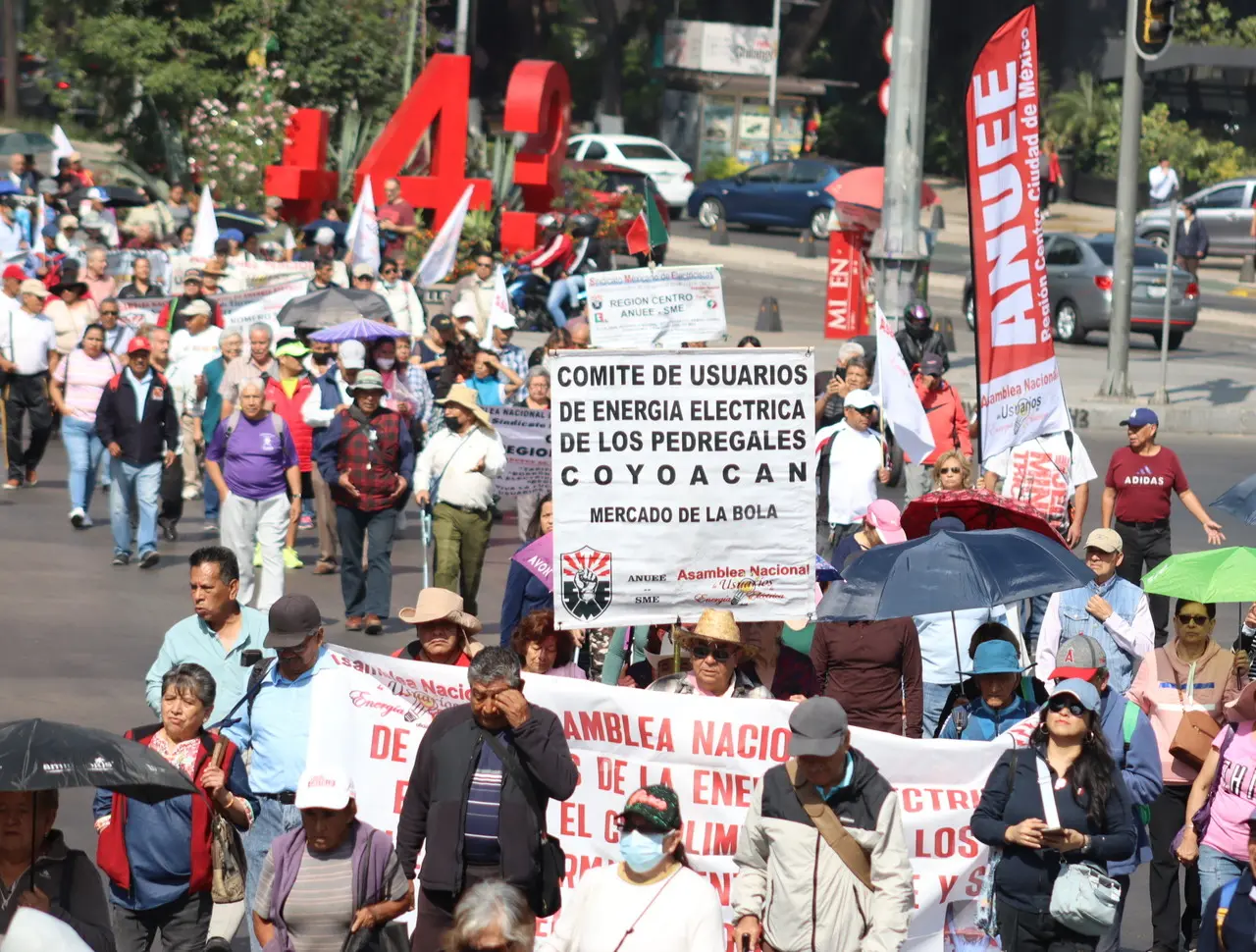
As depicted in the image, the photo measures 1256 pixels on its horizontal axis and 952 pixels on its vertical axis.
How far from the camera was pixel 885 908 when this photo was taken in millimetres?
6344

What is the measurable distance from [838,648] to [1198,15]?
4638 cm

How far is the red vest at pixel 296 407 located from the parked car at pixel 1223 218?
27.4 m

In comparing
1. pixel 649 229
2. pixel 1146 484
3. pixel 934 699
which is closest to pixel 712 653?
pixel 934 699

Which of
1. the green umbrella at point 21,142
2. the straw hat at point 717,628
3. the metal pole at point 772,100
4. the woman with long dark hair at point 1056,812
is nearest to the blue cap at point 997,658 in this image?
the woman with long dark hair at point 1056,812

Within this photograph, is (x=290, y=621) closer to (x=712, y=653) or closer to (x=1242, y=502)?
(x=712, y=653)

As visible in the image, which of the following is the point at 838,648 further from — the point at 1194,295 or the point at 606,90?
the point at 606,90

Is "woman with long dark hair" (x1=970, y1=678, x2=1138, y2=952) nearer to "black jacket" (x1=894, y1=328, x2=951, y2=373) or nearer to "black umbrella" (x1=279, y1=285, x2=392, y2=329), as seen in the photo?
"black jacket" (x1=894, y1=328, x2=951, y2=373)

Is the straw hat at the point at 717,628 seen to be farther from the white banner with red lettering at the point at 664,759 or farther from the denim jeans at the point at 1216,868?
the denim jeans at the point at 1216,868

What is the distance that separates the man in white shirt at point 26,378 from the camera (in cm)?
1856

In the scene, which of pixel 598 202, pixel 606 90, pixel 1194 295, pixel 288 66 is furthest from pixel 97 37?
pixel 606 90

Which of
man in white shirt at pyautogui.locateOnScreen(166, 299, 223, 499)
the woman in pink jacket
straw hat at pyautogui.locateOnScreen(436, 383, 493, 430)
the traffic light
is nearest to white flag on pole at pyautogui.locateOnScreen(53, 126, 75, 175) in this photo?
man in white shirt at pyautogui.locateOnScreen(166, 299, 223, 499)

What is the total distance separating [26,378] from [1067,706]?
1381 centimetres

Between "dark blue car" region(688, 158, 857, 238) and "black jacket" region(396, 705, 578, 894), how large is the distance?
35.6m

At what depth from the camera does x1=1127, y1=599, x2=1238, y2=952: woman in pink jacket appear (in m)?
8.38
